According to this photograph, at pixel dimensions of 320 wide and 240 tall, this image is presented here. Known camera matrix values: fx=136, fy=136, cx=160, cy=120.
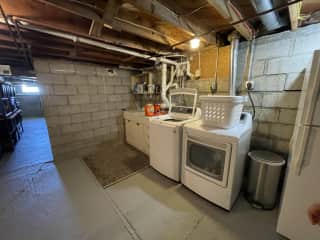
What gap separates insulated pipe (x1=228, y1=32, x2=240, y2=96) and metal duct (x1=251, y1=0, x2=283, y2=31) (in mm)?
348

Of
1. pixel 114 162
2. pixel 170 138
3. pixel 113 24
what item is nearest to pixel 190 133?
pixel 170 138

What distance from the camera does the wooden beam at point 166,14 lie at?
1157 millimetres

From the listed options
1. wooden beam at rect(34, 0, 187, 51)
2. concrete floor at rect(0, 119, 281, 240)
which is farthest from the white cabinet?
wooden beam at rect(34, 0, 187, 51)

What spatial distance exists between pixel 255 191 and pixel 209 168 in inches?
24.7

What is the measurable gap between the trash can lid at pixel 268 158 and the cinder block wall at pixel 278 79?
22cm

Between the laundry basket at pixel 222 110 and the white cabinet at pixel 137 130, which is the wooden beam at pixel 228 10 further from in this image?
the white cabinet at pixel 137 130

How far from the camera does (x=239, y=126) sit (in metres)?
1.66

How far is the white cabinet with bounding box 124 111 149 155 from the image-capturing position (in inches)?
115

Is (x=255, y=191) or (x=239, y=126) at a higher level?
(x=239, y=126)

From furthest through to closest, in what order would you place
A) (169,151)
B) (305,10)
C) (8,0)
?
(169,151)
(305,10)
(8,0)

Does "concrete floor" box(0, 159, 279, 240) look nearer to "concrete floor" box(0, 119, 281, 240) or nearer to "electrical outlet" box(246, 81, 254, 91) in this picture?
"concrete floor" box(0, 119, 281, 240)

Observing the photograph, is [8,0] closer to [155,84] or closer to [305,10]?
[155,84]

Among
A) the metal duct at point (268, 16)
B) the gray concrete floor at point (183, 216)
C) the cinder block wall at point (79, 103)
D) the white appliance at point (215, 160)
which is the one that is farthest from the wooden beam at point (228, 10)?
the cinder block wall at point (79, 103)

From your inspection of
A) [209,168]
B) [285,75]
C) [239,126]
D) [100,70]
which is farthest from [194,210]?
[100,70]
